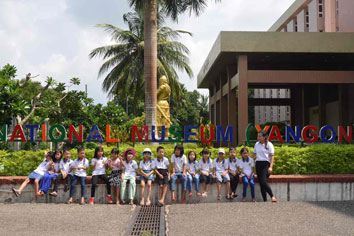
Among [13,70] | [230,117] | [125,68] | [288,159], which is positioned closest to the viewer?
[288,159]

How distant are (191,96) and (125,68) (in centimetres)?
3175

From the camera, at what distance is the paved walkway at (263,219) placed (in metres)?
5.53

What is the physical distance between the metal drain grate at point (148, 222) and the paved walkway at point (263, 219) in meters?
0.17

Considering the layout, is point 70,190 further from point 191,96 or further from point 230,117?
point 191,96

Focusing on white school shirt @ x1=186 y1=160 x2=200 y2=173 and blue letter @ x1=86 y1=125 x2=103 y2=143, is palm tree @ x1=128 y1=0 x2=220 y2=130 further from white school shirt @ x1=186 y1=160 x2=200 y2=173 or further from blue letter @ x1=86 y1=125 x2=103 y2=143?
white school shirt @ x1=186 y1=160 x2=200 y2=173

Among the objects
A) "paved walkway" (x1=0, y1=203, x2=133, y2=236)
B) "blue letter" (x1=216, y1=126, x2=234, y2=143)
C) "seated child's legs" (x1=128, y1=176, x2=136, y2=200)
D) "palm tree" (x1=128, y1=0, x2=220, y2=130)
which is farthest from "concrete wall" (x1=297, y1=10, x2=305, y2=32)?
"paved walkway" (x1=0, y1=203, x2=133, y2=236)

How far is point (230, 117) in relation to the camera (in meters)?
23.3

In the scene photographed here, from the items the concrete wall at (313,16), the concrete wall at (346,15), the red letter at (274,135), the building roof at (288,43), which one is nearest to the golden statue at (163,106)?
the building roof at (288,43)

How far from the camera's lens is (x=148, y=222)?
629 cm

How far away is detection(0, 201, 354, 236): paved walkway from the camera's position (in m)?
5.55

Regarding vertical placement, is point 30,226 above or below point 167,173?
below

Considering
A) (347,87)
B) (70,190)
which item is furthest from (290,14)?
(70,190)

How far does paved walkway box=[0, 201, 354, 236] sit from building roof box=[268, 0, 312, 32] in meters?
26.9

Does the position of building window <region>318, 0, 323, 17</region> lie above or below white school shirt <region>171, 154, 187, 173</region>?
above
